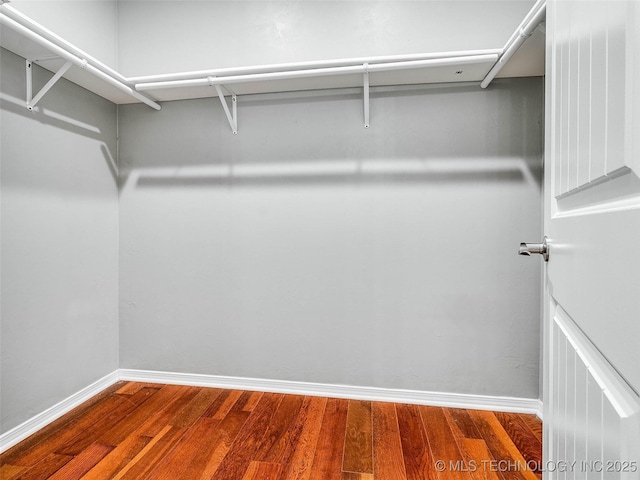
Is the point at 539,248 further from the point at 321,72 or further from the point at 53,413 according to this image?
the point at 53,413

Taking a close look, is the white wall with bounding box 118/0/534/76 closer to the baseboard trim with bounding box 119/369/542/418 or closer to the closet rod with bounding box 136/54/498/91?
the closet rod with bounding box 136/54/498/91

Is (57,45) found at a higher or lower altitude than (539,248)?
higher

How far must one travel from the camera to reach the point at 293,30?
6.36 feet

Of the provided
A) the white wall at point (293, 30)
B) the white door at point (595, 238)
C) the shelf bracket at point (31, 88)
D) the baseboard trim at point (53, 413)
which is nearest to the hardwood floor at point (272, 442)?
the baseboard trim at point (53, 413)

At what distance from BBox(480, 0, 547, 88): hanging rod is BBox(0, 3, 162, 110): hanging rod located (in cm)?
187

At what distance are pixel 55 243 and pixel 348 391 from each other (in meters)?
1.79

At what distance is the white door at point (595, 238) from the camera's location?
0.40 metres

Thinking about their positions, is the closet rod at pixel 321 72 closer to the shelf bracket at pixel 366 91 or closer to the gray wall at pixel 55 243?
the shelf bracket at pixel 366 91

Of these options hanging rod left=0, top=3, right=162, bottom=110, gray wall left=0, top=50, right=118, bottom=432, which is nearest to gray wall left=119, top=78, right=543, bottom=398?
gray wall left=0, top=50, right=118, bottom=432

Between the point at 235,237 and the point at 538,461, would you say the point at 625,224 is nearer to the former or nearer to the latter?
the point at 538,461

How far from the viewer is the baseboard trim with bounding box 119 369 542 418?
182 centimetres

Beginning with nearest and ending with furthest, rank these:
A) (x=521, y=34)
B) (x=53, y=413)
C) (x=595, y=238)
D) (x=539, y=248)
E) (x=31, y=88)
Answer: (x=595, y=238) < (x=539, y=248) < (x=521, y=34) < (x=31, y=88) < (x=53, y=413)

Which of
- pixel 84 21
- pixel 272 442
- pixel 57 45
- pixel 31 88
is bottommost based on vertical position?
pixel 272 442

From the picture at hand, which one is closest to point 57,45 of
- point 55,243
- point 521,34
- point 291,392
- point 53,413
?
point 55,243
